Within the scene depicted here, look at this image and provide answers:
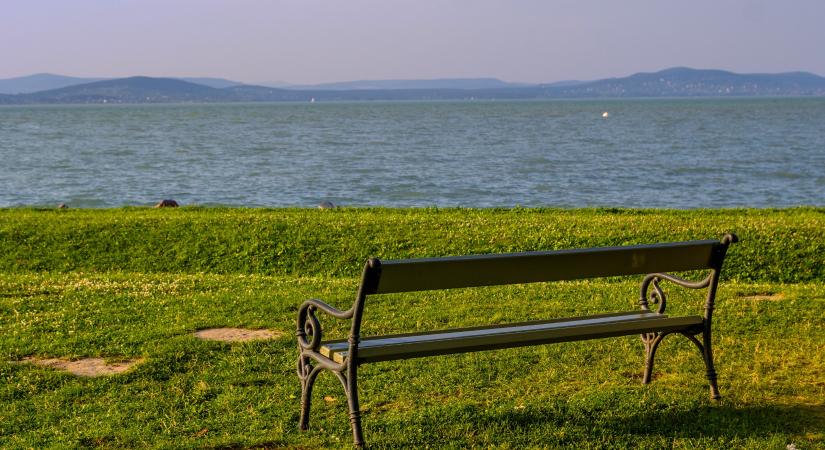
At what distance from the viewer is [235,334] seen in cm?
893

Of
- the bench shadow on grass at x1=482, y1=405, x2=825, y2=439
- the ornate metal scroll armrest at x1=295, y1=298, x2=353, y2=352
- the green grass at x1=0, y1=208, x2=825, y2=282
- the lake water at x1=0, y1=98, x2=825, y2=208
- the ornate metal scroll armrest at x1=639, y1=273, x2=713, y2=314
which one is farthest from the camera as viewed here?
the lake water at x1=0, y1=98, x2=825, y2=208

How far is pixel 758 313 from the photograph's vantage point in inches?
381

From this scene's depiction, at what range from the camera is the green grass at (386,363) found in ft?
19.9

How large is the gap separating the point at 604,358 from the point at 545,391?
1.14 m

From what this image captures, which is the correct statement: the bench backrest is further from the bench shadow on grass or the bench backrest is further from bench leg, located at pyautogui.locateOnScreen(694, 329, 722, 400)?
the bench shadow on grass

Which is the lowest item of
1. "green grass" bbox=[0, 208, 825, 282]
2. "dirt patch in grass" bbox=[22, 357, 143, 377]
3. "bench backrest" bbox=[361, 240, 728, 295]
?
"green grass" bbox=[0, 208, 825, 282]

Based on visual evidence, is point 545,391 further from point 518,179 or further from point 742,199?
point 518,179

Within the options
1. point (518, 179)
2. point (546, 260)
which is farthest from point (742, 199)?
point (546, 260)

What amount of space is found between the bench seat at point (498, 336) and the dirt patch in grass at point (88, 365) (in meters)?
2.45

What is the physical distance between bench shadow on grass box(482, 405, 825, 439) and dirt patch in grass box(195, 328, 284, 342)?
Result: 3.21 metres

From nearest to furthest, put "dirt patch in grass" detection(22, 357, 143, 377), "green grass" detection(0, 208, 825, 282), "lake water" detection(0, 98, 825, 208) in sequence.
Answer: "dirt patch in grass" detection(22, 357, 143, 377) → "green grass" detection(0, 208, 825, 282) → "lake water" detection(0, 98, 825, 208)

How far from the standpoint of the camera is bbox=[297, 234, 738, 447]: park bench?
539 centimetres

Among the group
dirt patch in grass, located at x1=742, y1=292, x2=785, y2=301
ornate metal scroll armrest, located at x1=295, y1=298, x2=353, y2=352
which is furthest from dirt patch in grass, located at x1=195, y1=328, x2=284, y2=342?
dirt patch in grass, located at x1=742, y1=292, x2=785, y2=301

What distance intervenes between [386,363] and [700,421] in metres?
2.62
